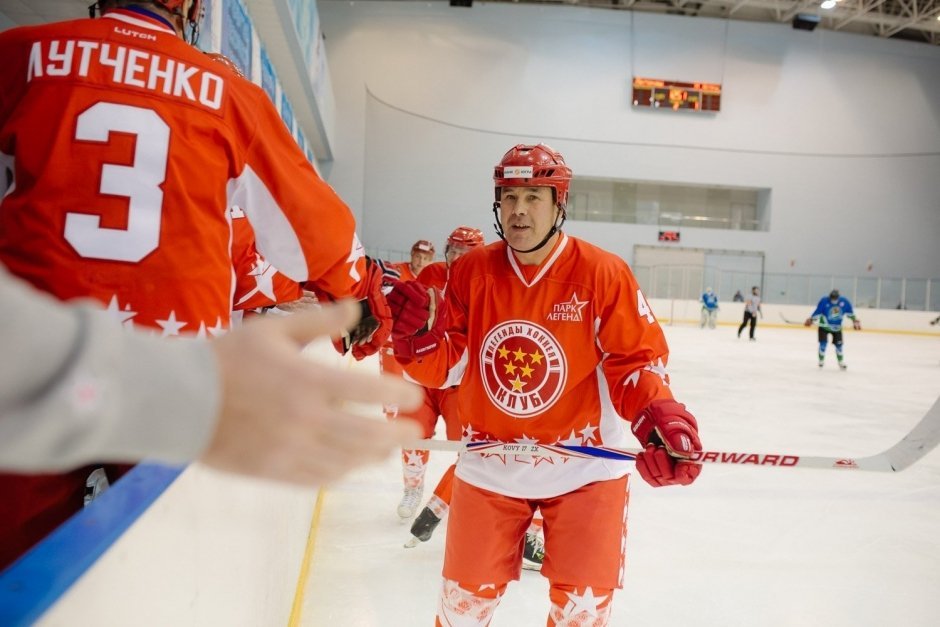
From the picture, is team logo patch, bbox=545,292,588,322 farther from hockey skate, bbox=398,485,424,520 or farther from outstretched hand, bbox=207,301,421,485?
hockey skate, bbox=398,485,424,520

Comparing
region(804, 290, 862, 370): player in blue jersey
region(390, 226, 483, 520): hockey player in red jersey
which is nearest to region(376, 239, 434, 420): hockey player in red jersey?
region(390, 226, 483, 520): hockey player in red jersey

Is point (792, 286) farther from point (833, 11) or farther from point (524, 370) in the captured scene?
point (524, 370)

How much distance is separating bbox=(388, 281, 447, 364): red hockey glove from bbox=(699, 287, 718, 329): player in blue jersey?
1431 cm

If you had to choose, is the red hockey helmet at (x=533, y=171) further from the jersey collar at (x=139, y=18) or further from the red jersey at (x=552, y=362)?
the jersey collar at (x=139, y=18)

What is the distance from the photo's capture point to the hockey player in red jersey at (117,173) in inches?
38.2

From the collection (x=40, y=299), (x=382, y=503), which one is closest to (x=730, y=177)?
(x=382, y=503)

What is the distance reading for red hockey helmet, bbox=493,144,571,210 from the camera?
67.4 inches

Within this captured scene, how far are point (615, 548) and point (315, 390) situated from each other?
1.34m

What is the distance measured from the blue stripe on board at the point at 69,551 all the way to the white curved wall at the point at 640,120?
1620 centimetres

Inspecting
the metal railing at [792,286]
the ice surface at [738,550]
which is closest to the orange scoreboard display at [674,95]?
the metal railing at [792,286]

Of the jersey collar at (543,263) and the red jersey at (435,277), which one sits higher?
the jersey collar at (543,263)

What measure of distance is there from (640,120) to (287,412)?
62.9ft

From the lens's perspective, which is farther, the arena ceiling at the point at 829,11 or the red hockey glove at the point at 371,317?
the arena ceiling at the point at 829,11

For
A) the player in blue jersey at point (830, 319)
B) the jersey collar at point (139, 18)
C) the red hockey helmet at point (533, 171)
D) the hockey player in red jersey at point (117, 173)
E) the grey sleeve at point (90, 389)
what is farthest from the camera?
the player in blue jersey at point (830, 319)
